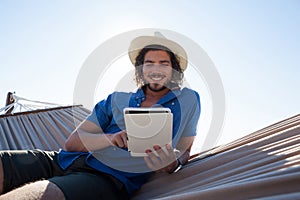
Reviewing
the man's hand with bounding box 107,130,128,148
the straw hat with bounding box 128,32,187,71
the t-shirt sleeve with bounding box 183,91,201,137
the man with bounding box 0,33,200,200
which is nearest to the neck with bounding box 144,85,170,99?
the man with bounding box 0,33,200,200

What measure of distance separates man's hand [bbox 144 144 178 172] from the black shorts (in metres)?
0.12

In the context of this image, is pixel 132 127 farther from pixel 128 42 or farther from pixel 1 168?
pixel 128 42

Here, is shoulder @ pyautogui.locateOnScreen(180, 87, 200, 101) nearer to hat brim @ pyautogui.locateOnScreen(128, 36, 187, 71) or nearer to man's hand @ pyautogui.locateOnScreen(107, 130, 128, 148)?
hat brim @ pyautogui.locateOnScreen(128, 36, 187, 71)

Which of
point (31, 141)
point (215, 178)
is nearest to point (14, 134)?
point (31, 141)

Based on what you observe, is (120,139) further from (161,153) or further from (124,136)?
(161,153)

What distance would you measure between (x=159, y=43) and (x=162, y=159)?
78cm

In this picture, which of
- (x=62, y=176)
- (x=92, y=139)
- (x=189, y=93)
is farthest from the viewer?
(x=189, y=93)

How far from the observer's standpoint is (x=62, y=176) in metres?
1.02

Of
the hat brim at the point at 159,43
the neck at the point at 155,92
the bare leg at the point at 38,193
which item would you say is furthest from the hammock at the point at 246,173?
the hat brim at the point at 159,43

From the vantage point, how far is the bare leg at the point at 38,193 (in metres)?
0.80

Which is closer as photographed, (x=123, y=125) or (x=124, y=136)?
(x=124, y=136)

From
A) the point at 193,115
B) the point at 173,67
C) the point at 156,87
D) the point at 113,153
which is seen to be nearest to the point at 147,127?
the point at 113,153

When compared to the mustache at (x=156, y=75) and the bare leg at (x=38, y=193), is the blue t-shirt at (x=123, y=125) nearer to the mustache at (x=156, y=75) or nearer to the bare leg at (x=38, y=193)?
the mustache at (x=156, y=75)

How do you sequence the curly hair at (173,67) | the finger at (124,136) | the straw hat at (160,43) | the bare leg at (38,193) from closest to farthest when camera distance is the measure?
the bare leg at (38,193), the finger at (124,136), the curly hair at (173,67), the straw hat at (160,43)
